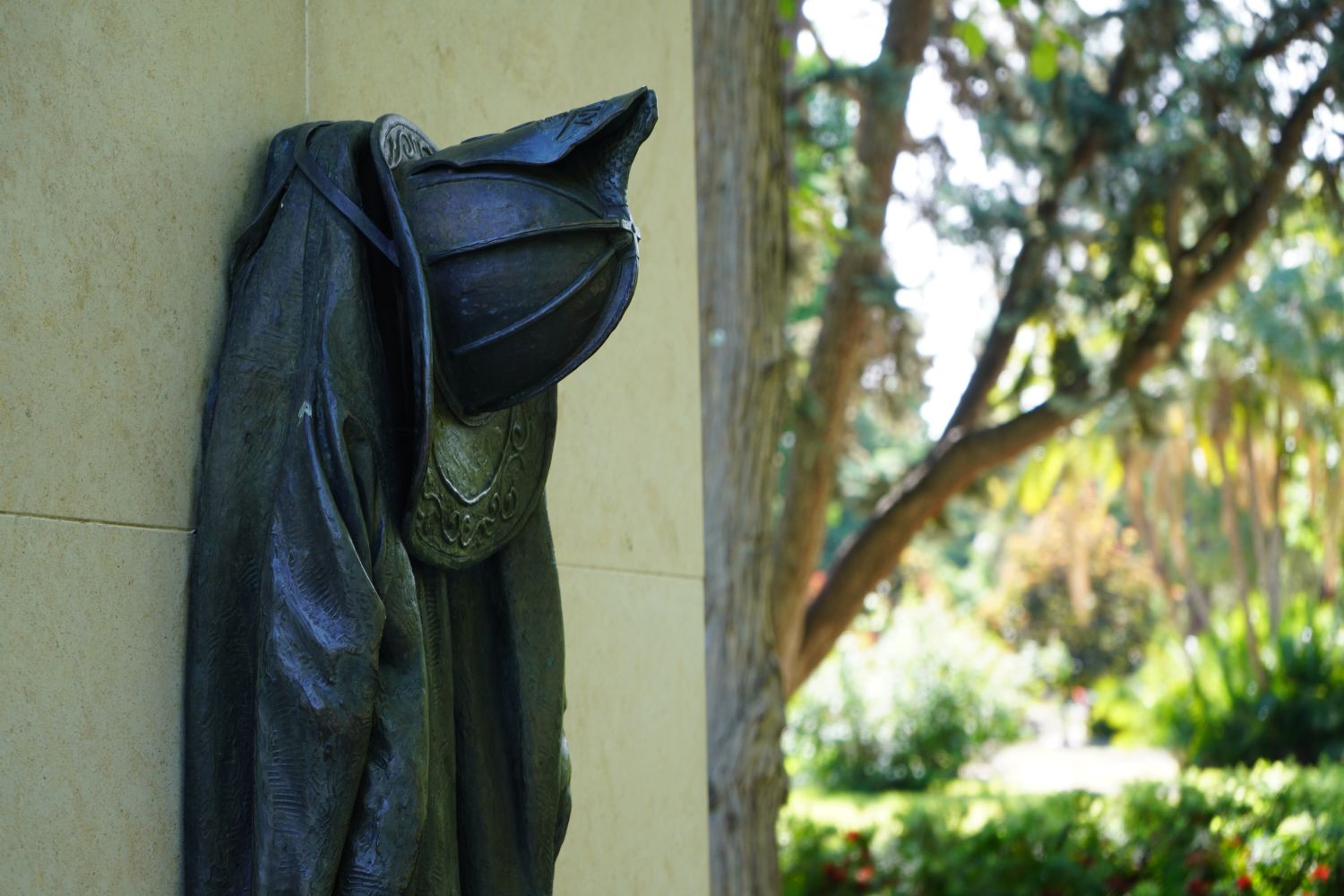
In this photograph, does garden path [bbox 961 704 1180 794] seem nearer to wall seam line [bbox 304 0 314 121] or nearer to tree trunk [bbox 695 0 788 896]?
tree trunk [bbox 695 0 788 896]

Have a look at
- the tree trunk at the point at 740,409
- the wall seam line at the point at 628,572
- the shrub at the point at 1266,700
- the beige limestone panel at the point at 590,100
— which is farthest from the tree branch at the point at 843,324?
the wall seam line at the point at 628,572

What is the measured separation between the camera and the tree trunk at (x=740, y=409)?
20.3ft

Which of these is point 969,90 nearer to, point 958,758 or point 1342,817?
point 1342,817

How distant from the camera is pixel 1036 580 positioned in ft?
105

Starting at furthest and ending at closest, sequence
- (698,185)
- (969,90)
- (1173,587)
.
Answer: (1173,587)
(969,90)
(698,185)

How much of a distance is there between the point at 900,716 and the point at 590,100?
15.6 meters

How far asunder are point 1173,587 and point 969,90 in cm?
2203

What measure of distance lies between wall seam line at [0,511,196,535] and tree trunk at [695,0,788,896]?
4.56 m

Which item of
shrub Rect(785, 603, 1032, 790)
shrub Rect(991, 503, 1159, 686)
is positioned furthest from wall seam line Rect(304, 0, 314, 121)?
shrub Rect(991, 503, 1159, 686)

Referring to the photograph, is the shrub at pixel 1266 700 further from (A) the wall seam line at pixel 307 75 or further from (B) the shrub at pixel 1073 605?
(B) the shrub at pixel 1073 605

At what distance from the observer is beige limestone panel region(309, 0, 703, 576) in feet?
6.94

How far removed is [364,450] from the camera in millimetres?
1573

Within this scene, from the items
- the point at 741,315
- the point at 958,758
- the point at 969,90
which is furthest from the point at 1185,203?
the point at 958,758

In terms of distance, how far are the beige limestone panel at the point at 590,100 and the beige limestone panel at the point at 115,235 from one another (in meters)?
0.26
